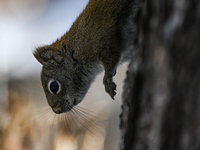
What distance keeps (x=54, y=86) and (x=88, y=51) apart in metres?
0.39

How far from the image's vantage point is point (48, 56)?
1806 millimetres

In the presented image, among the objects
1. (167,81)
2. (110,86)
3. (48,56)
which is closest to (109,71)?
(110,86)

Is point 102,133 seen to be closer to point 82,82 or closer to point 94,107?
point 94,107

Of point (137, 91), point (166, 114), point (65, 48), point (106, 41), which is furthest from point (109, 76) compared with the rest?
point (166, 114)

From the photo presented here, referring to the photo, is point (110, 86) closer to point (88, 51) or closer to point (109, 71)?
point (109, 71)

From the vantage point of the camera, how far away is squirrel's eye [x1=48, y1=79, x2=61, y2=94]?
1757 mm

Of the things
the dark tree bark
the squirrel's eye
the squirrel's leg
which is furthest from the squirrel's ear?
the dark tree bark

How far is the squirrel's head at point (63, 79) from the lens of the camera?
173 cm

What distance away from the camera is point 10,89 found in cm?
369

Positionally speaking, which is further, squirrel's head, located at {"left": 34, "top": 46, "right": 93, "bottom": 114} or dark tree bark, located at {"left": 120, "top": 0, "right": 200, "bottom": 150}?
squirrel's head, located at {"left": 34, "top": 46, "right": 93, "bottom": 114}

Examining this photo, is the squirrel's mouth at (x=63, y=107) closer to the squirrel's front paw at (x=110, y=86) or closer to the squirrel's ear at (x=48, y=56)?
the squirrel's ear at (x=48, y=56)

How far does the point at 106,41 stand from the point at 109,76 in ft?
0.71

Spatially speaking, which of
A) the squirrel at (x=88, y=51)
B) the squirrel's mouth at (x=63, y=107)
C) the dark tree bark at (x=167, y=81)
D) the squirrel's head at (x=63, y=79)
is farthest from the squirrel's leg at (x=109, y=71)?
the dark tree bark at (x=167, y=81)

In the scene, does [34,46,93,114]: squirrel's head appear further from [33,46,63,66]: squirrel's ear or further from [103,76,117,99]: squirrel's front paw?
[103,76,117,99]: squirrel's front paw
